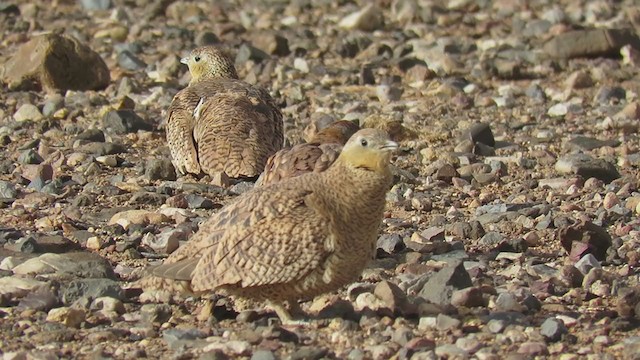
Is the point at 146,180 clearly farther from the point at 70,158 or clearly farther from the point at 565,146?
the point at 565,146

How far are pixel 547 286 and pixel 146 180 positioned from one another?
4.49m

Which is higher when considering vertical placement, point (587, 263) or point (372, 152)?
point (372, 152)

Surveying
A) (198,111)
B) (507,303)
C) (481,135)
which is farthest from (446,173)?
(507,303)

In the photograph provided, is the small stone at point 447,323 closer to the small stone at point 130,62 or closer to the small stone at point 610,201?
the small stone at point 610,201

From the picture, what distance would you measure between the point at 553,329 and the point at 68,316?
2577 millimetres

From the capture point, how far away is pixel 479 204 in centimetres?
1090

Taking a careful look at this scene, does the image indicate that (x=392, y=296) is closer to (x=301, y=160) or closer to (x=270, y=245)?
(x=270, y=245)

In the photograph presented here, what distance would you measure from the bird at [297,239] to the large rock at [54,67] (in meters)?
8.22

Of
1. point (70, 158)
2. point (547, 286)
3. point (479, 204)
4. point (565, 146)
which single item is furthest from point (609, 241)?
point (70, 158)

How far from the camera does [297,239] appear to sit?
727cm

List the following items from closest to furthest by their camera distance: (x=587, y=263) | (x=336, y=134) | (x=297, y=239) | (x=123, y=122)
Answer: (x=297, y=239) < (x=587, y=263) < (x=336, y=134) < (x=123, y=122)

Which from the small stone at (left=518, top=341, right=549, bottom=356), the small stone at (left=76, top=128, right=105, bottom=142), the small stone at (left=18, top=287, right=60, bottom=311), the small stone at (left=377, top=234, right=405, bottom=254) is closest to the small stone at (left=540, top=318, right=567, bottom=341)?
the small stone at (left=518, top=341, right=549, bottom=356)

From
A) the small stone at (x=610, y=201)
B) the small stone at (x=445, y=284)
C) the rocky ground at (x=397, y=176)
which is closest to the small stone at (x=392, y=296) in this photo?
the rocky ground at (x=397, y=176)

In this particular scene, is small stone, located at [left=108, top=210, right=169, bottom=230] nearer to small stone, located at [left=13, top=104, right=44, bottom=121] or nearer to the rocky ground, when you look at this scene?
the rocky ground
